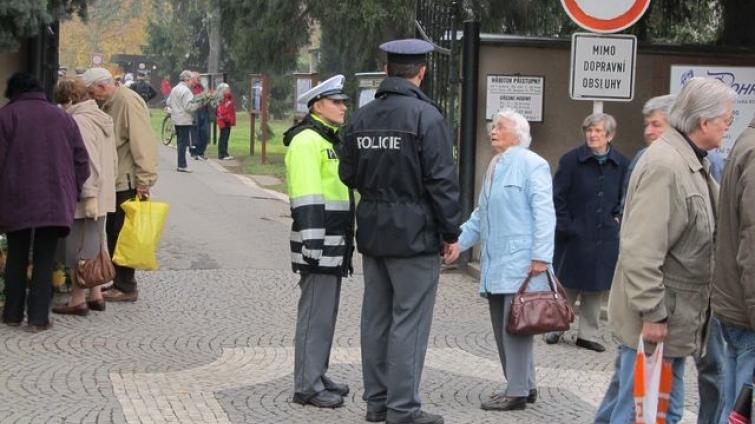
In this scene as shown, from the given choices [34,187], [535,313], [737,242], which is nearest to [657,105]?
[535,313]

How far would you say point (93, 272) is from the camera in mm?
9664

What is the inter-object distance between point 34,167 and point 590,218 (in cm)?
396

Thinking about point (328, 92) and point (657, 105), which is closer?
point (328, 92)

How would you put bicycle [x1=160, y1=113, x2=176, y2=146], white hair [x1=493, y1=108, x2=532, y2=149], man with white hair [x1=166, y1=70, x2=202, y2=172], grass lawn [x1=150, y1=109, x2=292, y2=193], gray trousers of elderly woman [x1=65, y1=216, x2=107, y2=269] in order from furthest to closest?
bicycle [x1=160, y1=113, x2=176, y2=146] < grass lawn [x1=150, y1=109, x2=292, y2=193] < man with white hair [x1=166, y1=70, x2=202, y2=172] < gray trousers of elderly woman [x1=65, y1=216, x2=107, y2=269] < white hair [x1=493, y1=108, x2=532, y2=149]

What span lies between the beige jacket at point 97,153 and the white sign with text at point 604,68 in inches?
141

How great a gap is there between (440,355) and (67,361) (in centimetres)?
246

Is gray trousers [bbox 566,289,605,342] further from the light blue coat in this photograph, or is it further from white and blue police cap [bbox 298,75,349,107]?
white and blue police cap [bbox 298,75,349,107]

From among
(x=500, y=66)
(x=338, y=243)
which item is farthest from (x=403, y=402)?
(x=500, y=66)

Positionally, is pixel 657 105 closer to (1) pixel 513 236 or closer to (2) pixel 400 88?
(1) pixel 513 236

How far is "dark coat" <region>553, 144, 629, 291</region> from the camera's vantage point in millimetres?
9359

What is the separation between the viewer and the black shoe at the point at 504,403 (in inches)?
284

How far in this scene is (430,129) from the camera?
21.6 feet

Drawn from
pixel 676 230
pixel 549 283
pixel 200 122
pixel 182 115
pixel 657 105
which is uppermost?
pixel 657 105

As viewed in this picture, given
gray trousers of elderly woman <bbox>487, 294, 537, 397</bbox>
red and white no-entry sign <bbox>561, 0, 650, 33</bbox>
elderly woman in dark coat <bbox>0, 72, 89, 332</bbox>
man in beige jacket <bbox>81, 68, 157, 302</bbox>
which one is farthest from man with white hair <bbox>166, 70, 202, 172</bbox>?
gray trousers of elderly woman <bbox>487, 294, 537, 397</bbox>
